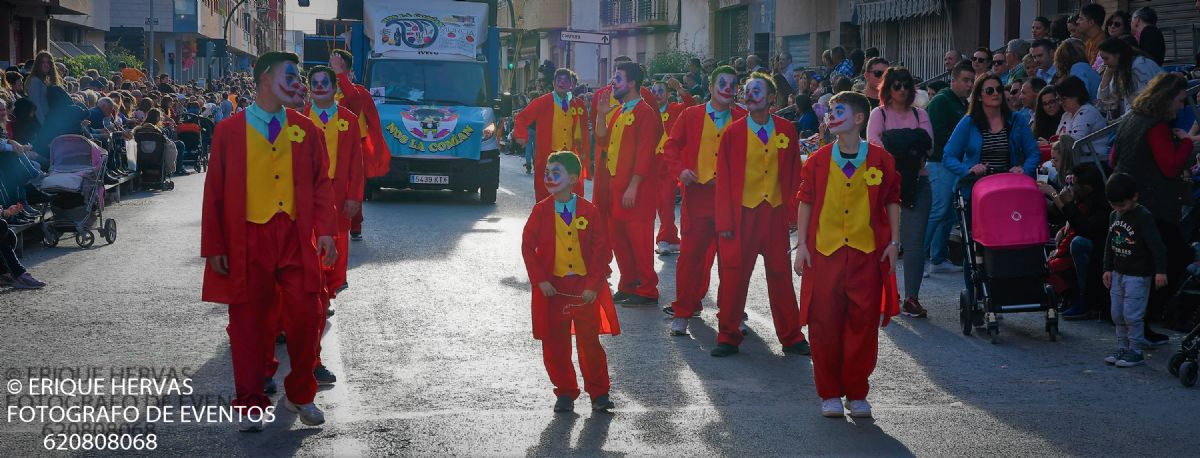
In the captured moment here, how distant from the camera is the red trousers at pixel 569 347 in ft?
22.4

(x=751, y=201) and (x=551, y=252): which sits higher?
(x=751, y=201)

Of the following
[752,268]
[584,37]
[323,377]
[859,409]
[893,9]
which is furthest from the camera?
[584,37]

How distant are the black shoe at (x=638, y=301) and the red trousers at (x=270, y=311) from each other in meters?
4.38

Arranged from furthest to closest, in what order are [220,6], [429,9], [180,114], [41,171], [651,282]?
[220,6] < [180,114] < [429,9] < [41,171] < [651,282]

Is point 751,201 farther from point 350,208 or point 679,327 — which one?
point 350,208

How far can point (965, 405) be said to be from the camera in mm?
7113

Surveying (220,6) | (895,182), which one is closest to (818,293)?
(895,182)

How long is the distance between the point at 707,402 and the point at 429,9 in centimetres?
1491

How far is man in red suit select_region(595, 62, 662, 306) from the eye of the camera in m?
10.6

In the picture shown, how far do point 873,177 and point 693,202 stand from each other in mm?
2715

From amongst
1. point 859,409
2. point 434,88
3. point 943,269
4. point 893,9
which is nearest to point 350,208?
point 859,409

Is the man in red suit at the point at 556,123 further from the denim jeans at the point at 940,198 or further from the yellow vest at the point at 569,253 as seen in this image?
the yellow vest at the point at 569,253

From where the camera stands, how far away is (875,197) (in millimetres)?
6852

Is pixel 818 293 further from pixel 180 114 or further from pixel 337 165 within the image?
pixel 180 114
